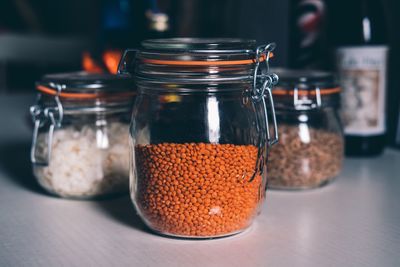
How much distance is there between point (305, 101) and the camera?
2.67ft

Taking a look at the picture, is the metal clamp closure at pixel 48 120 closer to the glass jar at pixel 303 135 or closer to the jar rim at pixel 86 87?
the jar rim at pixel 86 87

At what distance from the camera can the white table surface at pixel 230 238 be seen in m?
0.58

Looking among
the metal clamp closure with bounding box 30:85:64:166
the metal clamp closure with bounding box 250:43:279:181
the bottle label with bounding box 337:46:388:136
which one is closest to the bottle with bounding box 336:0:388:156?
the bottle label with bounding box 337:46:388:136

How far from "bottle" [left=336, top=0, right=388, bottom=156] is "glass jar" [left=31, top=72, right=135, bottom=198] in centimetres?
41

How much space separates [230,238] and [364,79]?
0.48 metres

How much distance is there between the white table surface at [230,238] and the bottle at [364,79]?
0.13 meters

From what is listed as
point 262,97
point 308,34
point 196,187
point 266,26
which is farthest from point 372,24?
point 196,187

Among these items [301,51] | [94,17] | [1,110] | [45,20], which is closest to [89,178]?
[301,51]

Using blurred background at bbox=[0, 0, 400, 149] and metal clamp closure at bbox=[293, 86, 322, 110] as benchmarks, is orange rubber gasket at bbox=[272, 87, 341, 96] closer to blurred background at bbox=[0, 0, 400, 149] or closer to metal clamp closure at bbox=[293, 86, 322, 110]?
metal clamp closure at bbox=[293, 86, 322, 110]

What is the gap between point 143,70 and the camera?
0.64 m

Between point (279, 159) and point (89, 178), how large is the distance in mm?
255

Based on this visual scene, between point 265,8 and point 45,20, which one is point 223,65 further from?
point 45,20

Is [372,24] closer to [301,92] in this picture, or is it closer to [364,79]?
[364,79]

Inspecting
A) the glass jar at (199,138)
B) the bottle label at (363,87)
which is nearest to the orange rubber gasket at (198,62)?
the glass jar at (199,138)
